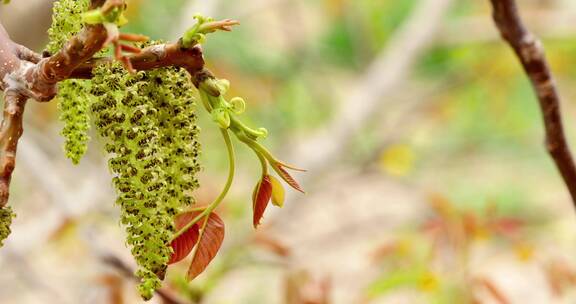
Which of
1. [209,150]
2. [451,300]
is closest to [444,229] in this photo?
[451,300]

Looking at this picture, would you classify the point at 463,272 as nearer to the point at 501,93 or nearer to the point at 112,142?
the point at 112,142

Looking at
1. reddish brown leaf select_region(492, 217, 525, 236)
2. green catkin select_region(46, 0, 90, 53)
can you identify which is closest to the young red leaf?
green catkin select_region(46, 0, 90, 53)

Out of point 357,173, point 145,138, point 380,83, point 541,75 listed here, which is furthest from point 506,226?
point 357,173

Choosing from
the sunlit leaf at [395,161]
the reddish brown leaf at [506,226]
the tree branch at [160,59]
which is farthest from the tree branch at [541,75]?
the sunlit leaf at [395,161]

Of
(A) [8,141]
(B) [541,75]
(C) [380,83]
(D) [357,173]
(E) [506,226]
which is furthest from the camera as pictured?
(D) [357,173]

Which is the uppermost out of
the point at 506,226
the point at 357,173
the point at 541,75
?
the point at 541,75

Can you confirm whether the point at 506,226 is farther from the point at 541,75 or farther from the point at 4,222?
the point at 4,222

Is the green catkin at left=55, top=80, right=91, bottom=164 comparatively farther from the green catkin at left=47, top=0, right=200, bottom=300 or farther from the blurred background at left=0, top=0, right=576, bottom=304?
the blurred background at left=0, top=0, right=576, bottom=304

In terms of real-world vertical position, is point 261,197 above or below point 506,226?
above
